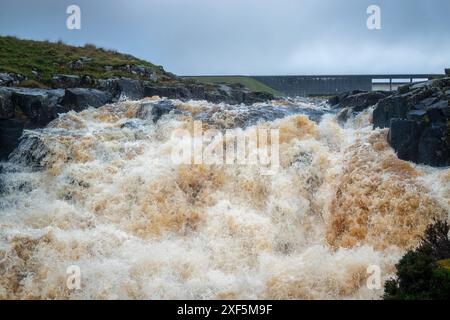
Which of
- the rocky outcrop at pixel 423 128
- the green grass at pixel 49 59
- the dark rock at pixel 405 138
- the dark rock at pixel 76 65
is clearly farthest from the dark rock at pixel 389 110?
the dark rock at pixel 76 65

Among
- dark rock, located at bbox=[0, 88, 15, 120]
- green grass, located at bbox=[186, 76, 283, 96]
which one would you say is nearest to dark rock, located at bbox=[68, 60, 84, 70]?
dark rock, located at bbox=[0, 88, 15, 120]

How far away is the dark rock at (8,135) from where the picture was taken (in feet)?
59.5

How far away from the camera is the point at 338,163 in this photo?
53.8ft

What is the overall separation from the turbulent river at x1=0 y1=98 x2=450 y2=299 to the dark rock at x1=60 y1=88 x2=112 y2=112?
15.7 feet

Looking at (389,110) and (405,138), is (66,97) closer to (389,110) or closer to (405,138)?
(389,110)

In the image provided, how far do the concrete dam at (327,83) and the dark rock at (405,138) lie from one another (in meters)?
53.6

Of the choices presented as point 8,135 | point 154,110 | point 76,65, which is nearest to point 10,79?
point 76,65

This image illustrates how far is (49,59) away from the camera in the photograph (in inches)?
1364

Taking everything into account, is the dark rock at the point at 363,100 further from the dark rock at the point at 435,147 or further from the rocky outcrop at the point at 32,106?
the rocky outcrop at the point at 32,106

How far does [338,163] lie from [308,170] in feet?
3.37

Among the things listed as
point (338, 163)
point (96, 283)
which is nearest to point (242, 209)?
point (338, 163)

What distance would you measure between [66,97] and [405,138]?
16292 mm

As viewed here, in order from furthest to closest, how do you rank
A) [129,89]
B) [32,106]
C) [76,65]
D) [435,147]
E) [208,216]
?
[76,65] < [129,89] < [32,106] < [435,147] < [208,216]
